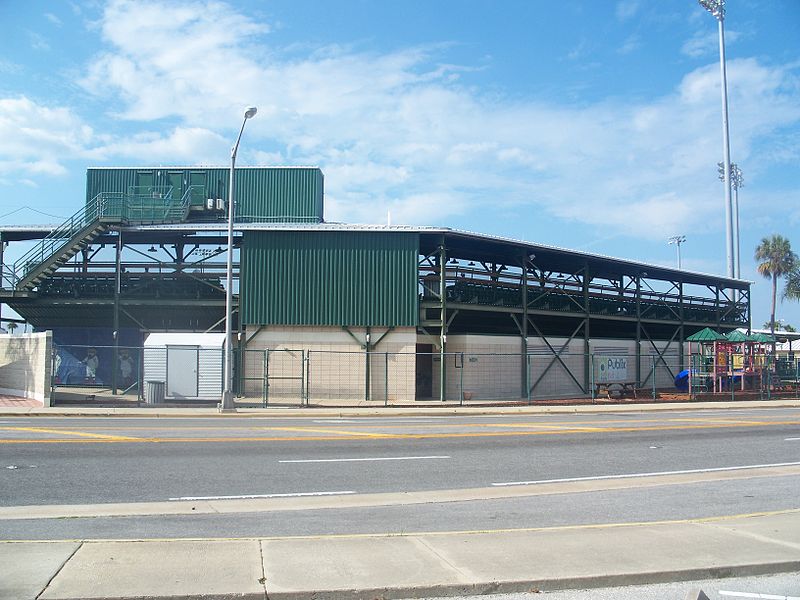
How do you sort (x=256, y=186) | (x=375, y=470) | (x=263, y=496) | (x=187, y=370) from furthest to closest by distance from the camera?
(x=256, y=186) < (x=187, y=370) < (x=375, y=470) < (x=263, y=496)

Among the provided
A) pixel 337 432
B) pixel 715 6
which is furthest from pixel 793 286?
pixel 337 432

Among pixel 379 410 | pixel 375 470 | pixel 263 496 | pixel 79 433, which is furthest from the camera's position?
pixel 379 410

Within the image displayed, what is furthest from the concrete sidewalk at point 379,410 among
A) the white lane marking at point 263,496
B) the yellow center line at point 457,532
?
the yellow center line at point 457,532

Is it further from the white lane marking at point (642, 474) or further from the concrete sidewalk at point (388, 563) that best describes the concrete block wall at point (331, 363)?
the concrete sidewalk at point (388, 563)

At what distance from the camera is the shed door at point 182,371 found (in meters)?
29.5

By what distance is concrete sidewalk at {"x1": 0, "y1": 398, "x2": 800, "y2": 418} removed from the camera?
24672mm

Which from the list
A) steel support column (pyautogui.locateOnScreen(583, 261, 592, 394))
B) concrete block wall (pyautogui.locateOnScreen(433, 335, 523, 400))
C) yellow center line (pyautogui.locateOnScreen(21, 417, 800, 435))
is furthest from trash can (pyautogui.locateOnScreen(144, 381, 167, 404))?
steel support column (pyautogui.locateOnScreen(583, 261, 592, 394))

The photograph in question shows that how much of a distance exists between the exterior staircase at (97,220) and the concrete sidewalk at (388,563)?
28.3 m

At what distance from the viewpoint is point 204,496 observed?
1057 cm

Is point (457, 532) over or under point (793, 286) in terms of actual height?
under

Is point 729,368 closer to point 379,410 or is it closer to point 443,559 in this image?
point 379,410

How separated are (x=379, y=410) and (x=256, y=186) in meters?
15.8

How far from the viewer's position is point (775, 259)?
7125 centimetres

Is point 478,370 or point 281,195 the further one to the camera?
point 281,195
